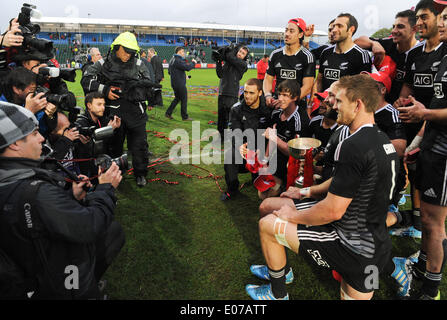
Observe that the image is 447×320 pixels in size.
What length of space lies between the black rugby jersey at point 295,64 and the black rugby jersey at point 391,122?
5.70ft

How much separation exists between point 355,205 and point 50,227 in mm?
2022

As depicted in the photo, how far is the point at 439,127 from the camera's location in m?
2.43

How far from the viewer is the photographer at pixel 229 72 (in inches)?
272

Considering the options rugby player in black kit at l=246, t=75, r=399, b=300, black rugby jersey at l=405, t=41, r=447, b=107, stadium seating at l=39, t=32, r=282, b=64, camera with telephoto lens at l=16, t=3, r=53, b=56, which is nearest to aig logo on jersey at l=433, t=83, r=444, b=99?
black rugby jersey at l=405, t=41, r=447, b=107

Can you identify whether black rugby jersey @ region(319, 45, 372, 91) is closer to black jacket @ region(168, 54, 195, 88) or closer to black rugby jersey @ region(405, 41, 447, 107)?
black rugby jersey @ region(405, 41, 447, 107)

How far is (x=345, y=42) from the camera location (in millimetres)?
4035

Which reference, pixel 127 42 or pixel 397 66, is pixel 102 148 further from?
pixel 397 66

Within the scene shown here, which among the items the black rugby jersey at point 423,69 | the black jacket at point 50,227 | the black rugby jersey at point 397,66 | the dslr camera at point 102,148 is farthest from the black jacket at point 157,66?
the black jacket at point 50,227

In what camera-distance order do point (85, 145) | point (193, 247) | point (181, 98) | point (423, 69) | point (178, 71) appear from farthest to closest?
point (181, 98) → point (178, 71) → point (85, 145) → point (193, 247) → point (423, 69)

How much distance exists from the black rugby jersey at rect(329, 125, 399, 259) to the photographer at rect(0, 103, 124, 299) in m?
1.68

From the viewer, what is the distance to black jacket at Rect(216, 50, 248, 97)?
272 inches

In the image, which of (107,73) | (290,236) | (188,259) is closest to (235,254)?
(188,259)

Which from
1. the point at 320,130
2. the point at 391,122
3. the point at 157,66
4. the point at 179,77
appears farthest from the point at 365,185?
the point at 157,66

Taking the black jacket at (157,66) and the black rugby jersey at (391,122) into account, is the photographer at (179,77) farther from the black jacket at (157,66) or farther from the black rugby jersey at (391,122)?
the black rugby jersey at (391,122)
